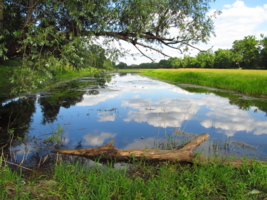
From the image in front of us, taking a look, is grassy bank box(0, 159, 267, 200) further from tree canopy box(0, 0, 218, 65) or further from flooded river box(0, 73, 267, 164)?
tree canopy box(0, 0, 218, 65)

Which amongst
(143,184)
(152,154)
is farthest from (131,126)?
(143,184)

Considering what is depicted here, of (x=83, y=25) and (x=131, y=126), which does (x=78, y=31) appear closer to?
(x=83, y=25)

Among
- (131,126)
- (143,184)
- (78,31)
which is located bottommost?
(131,126)

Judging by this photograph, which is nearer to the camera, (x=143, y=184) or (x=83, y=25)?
(x=143, y=184)

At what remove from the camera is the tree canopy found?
297 inches

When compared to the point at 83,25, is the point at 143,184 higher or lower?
lower

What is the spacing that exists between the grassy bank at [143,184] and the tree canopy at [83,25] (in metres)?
4.35

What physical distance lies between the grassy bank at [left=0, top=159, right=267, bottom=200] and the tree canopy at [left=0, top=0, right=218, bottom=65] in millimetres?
4351

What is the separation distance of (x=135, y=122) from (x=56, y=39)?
15.1 ft

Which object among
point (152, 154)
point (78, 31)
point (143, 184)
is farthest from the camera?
point (78, 31)

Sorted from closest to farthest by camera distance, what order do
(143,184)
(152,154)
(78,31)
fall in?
1. (143,184)
2. (152,154)
3. (78,31)

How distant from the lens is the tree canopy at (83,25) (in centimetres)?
755

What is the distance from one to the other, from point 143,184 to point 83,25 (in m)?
6.63

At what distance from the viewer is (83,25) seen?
28.6ft
